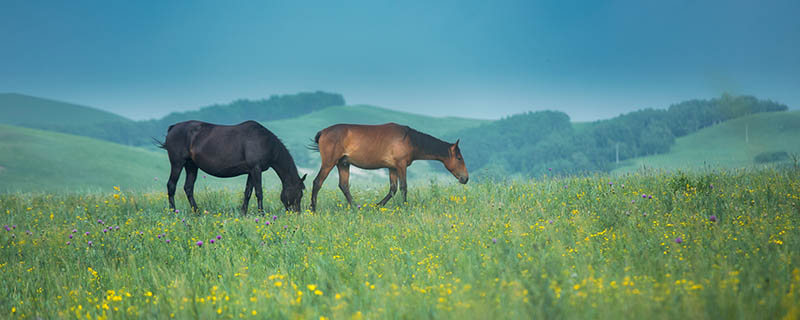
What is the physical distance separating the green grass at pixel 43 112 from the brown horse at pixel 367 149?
Answer: 11885cm

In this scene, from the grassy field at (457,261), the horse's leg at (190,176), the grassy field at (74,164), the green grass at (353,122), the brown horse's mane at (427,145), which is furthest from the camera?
the green grass at (353,122)

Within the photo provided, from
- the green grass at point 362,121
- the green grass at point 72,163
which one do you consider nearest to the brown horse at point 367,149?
the green grass at point 72,163

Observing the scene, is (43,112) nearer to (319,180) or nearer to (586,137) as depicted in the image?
(586,137)

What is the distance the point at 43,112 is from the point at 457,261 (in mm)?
143519

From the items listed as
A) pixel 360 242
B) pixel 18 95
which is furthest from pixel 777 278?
pixel 18 95

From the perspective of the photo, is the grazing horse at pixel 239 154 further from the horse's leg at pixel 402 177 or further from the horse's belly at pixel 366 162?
the horse's leg at pixel 402 177

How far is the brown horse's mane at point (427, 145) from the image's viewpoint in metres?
11.9

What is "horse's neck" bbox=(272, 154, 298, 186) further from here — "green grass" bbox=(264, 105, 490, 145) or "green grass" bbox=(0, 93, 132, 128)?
"green grass" bbox=(0, 93, 132, 128)

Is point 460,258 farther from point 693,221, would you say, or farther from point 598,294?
point 693,221

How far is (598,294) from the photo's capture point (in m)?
4.32

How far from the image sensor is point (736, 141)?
66438 millimetres

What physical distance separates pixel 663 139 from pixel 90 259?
76843 millimetres

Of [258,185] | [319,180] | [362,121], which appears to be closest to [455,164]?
[319,180]

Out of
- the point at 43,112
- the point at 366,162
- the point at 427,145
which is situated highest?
the point at 43,112
